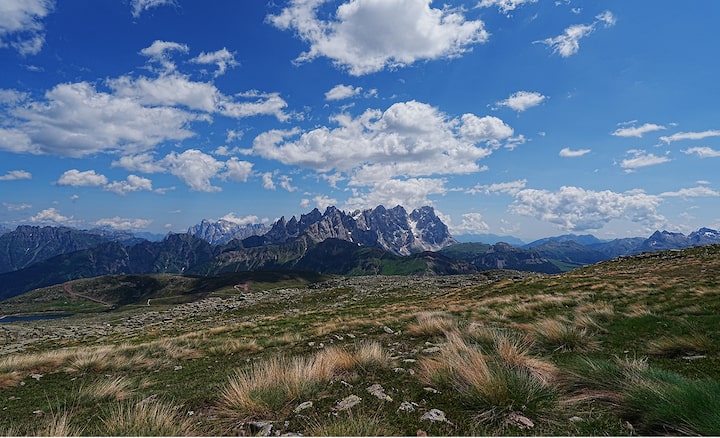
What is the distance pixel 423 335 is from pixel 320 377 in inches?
310

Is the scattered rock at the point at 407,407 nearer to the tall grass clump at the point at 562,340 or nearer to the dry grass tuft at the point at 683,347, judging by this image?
the tall grass clump at the point at 562,340

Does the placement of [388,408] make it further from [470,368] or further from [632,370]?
[632,370]

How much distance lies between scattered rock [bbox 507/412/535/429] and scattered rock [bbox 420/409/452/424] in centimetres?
104

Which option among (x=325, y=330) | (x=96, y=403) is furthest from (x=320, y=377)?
(x=325, y=330)

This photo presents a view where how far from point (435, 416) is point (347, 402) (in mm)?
1820

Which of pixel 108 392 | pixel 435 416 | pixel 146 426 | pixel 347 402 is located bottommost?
pixel 108 392

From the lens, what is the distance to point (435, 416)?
6082mm

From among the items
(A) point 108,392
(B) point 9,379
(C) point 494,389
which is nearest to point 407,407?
(C) point 494,389

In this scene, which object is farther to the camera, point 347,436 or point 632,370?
point 632,370

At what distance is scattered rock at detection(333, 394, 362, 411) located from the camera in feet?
21.9

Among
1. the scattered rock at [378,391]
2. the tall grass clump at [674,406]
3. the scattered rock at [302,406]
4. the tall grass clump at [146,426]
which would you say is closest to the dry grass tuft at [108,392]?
the tall grass clump at [146,426]

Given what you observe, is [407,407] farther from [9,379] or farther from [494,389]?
[9,379]

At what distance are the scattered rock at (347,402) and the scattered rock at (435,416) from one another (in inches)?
56.5

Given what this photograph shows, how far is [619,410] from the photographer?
19.8 feet
